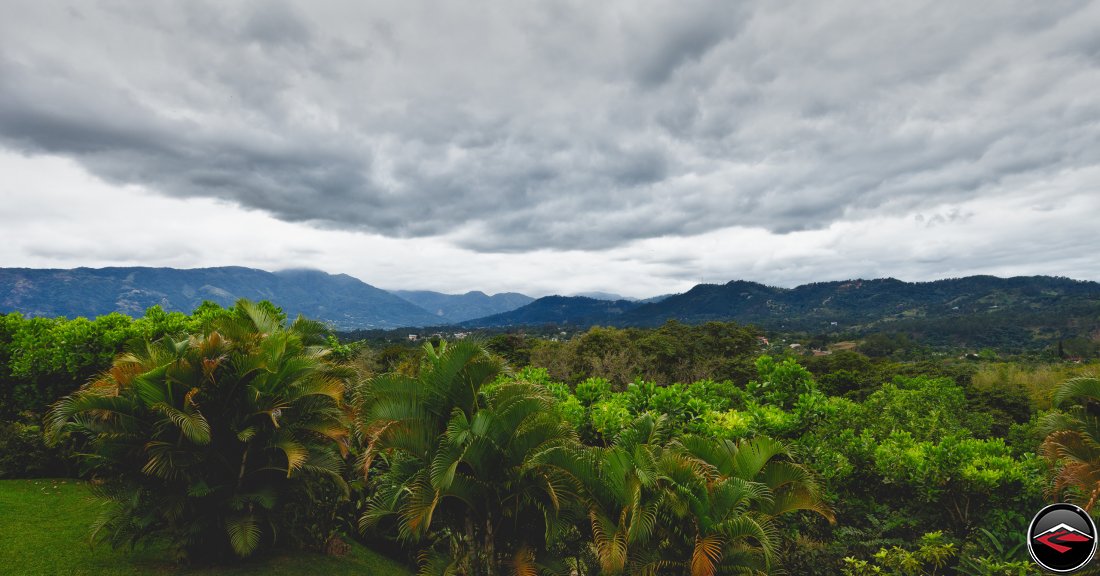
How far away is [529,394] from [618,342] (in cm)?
2988

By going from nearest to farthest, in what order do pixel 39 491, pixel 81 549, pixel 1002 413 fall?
pixel 81 549 < pixel 39 491 < pixel 1002 413

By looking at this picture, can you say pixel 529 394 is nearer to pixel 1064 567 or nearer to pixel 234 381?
pixel 234 381

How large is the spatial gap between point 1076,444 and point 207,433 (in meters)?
12.4

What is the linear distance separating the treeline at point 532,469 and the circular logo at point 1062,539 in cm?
226

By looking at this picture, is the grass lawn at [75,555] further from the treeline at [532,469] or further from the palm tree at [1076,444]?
the palm tree at [1076,444]

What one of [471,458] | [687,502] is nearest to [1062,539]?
[687,502]

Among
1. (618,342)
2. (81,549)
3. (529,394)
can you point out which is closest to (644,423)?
(529,394)

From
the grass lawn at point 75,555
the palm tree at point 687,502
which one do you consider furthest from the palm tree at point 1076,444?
the grass lawn at point 75,555

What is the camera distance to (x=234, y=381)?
8539mm

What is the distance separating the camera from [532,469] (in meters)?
7.19

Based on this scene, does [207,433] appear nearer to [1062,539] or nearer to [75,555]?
[75,555]

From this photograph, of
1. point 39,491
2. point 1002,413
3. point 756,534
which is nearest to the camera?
point 756,534

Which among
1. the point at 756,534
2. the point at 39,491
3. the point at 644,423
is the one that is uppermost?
the point at 644,423

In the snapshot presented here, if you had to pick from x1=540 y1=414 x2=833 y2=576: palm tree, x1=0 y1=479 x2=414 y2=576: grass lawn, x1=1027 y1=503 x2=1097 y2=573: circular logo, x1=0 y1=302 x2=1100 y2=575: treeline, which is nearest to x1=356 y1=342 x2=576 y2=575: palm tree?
x1=0 y1=302 x2=1100 y2=575: treeline
